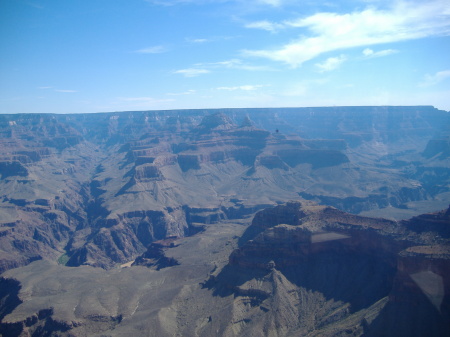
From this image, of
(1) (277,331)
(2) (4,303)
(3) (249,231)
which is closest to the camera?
(1) (277,331)

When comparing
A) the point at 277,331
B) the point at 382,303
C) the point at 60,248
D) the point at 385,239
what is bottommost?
the point at 60,248

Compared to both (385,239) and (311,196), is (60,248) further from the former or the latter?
(385,239)

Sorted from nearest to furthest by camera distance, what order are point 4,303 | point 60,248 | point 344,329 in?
point 344,329 < point 4,303 < point 60,248

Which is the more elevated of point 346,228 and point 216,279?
point 346,228

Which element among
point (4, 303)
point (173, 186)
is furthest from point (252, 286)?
point (173, 186)

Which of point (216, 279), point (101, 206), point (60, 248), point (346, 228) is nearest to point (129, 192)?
Answer: point (101, 206)

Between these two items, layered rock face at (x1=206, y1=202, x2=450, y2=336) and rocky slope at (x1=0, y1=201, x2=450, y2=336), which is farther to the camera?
rocky slope at (x1=0, y1=201, x2=450, y2=336)

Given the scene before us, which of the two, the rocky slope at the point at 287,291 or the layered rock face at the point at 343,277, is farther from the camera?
the rocky slope at the point at 287,291

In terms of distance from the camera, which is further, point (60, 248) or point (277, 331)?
point (60, 248)
